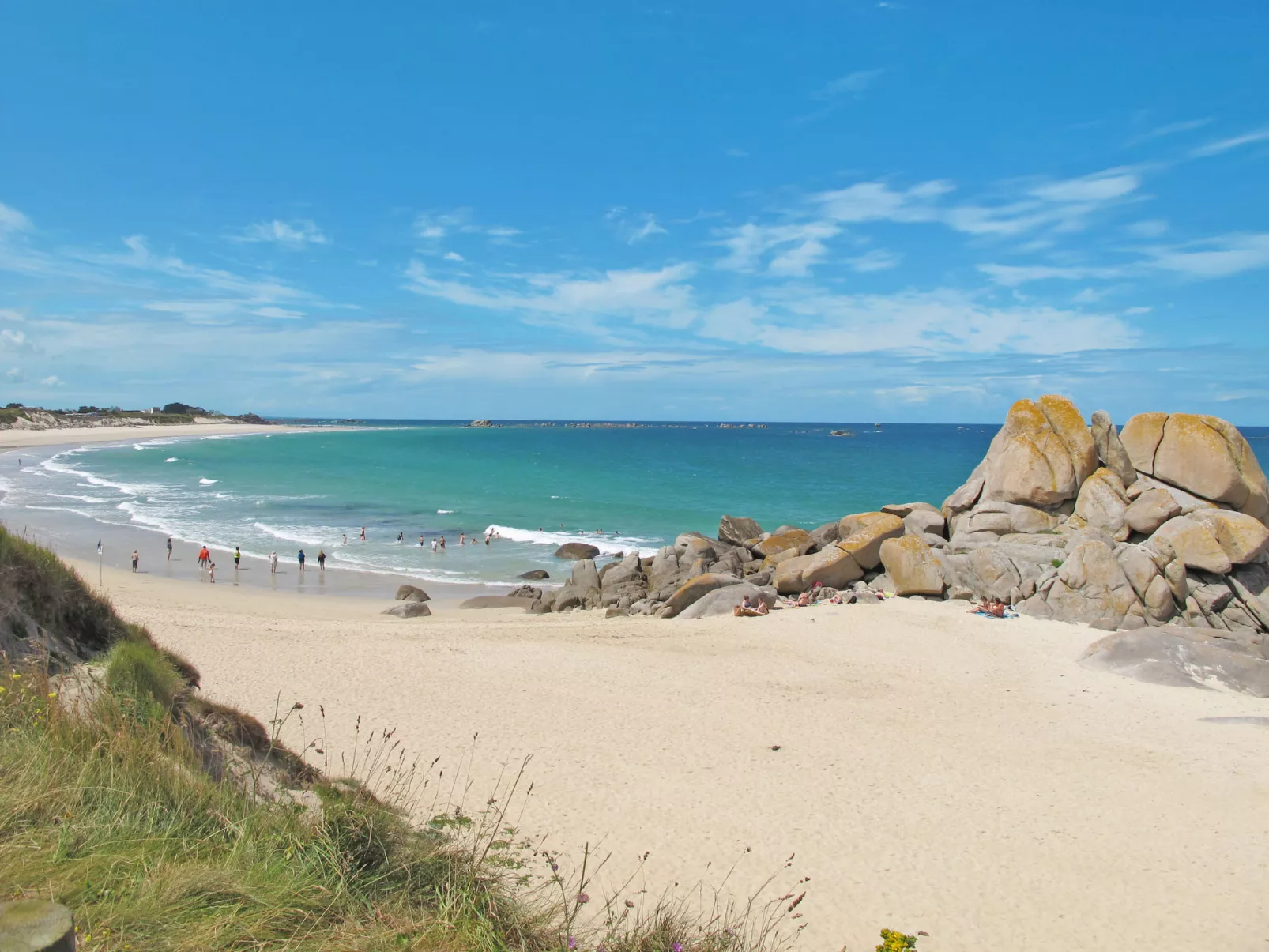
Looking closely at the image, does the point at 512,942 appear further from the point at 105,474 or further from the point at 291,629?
the point at 105,474

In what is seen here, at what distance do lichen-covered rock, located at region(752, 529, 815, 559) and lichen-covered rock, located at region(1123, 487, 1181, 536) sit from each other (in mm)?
9433

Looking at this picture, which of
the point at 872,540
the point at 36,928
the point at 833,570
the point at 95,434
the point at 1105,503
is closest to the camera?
the point at 36,928

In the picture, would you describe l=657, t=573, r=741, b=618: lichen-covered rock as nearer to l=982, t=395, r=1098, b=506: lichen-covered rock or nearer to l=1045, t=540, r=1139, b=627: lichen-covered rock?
l=1045, t=540, r=1139, b=627: lichen-covered rock

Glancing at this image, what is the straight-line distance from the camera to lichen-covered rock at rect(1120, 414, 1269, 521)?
Answer: 71.7 ft

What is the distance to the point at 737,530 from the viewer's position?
106 ft

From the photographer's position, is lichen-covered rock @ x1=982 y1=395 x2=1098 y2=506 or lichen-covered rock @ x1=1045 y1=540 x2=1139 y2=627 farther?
lichen-covered rock @ x1=982 y1=395 x2=1098 y2=506

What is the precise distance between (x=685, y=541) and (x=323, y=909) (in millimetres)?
25203

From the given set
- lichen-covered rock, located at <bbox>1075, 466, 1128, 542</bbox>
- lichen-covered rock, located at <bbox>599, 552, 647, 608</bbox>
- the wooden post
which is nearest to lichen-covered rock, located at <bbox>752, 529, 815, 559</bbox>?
lichen-covered rock, located at <bbox>599, 552, 647, 608</bbox>

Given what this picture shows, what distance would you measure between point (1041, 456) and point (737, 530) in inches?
463

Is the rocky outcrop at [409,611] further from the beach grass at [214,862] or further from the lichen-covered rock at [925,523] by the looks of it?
the beach grass at [214,862]

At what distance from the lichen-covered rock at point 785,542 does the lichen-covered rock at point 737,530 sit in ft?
8.52

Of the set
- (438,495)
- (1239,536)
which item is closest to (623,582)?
(1239,536)

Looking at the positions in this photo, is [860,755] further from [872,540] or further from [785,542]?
[785,542]

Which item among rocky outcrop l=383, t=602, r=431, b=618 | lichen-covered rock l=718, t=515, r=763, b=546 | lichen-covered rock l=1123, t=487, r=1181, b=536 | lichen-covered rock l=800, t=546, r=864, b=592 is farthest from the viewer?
lichen-covered rock l=718, t=515, r=763, b=546
